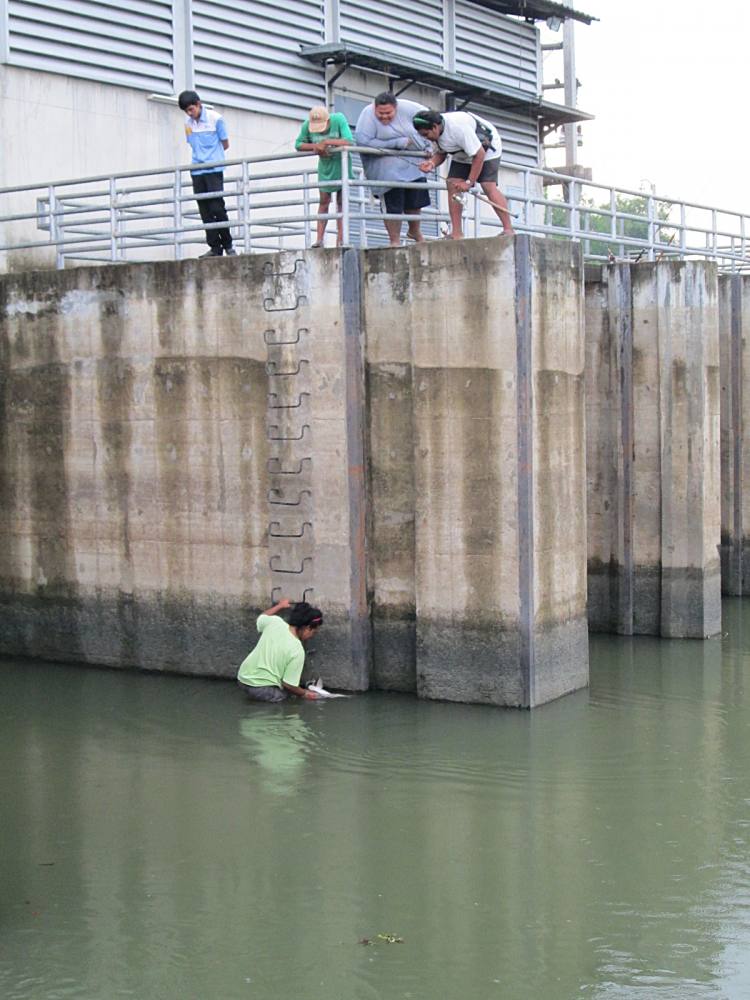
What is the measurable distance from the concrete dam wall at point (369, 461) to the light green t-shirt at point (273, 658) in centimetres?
42

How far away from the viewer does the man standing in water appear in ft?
47.3

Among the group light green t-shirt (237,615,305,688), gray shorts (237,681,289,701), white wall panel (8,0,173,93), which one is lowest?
gray shorts (237,681,289,701)

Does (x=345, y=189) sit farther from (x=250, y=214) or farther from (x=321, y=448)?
(x=250, y=214)

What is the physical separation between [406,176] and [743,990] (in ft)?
29.8

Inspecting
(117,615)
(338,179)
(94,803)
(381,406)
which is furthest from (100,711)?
(338,179)

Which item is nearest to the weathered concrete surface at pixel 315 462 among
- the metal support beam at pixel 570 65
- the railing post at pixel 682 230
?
the railing post at pixel 682 230

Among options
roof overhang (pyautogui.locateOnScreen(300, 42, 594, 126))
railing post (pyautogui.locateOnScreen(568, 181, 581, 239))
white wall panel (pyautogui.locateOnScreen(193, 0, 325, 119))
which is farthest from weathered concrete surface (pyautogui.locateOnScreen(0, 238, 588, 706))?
roof overhang (pyautogui.locateOnScreen(300, 42, 594, 126))

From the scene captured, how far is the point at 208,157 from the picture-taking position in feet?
54.1

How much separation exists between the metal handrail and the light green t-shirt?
12.5 feet

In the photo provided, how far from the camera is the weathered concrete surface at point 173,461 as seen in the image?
14.7 metres

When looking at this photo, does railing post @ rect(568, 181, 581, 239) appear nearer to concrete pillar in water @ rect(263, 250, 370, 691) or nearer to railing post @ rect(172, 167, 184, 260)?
concrete pillar in water @ rect(263, 250, 370, 691)

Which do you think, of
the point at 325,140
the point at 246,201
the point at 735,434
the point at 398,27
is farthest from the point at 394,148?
the point at 398,27

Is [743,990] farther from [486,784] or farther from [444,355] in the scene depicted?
[444,355]

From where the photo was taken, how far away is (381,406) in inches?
571
